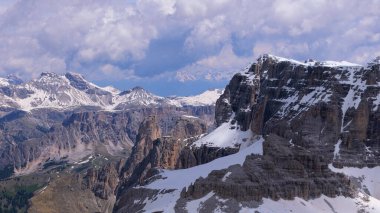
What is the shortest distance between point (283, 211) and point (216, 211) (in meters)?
19.3

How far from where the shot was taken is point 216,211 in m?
198

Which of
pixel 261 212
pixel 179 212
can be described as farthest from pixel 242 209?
pixel 179 212

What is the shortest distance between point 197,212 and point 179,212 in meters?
5.18

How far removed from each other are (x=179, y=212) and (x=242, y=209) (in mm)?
18030

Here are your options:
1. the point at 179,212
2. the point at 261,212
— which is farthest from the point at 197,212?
the point at 261,212

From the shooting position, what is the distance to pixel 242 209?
19888 centimetres

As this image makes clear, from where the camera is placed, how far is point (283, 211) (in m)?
200

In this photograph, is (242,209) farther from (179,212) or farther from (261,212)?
(179,212)

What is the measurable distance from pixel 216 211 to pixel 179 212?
10662 millimetres

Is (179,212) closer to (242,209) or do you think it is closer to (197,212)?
(197,212)

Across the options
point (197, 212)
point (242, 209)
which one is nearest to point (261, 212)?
point (242, 209)

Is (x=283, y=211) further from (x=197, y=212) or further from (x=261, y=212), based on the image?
(x=197, y=212)

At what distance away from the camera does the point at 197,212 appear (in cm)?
19938

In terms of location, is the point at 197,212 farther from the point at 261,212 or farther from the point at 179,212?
the point at 261,212
